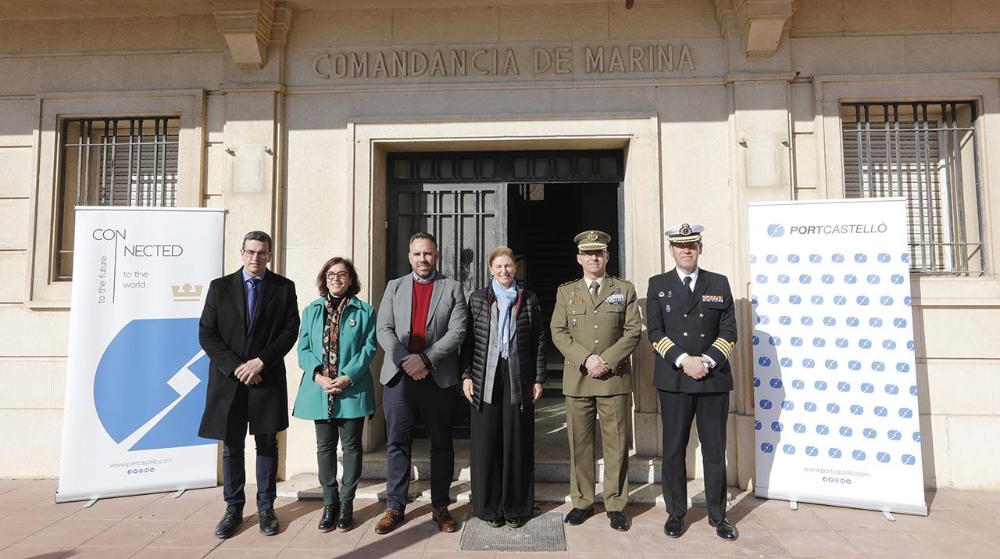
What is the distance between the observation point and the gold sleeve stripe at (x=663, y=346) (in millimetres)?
3816

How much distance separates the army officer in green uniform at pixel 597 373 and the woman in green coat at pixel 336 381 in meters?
1.42

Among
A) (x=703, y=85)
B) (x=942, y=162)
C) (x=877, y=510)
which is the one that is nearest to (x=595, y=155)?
(x=703, y=85)

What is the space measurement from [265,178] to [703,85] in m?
3.99

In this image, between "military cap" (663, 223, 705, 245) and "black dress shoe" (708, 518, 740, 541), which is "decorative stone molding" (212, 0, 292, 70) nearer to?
"military cap" (663, 223, 705, 245)

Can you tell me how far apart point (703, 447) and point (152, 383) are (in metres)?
4.28

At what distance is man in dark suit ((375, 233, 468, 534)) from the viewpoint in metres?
3.78

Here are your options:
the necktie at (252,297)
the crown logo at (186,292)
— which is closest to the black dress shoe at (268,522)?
the necktie at (252,297)

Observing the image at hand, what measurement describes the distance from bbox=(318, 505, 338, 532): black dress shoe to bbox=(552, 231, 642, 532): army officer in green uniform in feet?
5.28

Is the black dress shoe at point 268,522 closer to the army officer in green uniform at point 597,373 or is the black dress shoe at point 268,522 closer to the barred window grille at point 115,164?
the army officer in green uniform at point 597,373

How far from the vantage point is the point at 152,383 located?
14.7 feet

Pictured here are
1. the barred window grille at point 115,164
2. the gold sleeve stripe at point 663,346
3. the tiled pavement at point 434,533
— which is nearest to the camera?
the tiled pavement at point 434,533

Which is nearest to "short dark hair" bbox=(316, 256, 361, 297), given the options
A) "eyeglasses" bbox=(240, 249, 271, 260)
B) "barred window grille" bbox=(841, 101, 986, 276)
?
"eyeglasses" bbox=(240, 249, 271, 260)

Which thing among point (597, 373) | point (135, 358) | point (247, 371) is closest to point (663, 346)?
point (597, 373)

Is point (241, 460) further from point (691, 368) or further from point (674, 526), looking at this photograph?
point (691, 368)
